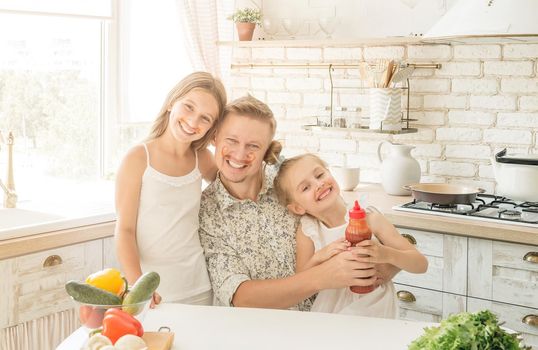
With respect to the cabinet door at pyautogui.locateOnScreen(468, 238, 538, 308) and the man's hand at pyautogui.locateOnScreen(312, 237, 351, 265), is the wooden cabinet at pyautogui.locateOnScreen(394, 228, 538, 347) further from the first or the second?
the man's hand at pyautogui.locateOnScreen(312, 237, 351, 265)

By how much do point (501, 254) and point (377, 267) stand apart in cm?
97

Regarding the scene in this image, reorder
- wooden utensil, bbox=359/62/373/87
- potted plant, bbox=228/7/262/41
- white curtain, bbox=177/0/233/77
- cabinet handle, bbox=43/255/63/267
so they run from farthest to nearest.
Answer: potted plant, bbox=228/7/262/41 → white curtain, bbox=177/0/233/77 → wooden utensil, bbox=359/62/373/87 → cabinet handle, bbox=43/255/63/267

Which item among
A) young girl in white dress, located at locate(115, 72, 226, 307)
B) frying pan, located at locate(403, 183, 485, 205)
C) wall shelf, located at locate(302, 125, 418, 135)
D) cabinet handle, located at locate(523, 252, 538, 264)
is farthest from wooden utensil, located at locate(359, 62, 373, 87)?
young girl in white dress, located at locate(115, 72, 226, 307)

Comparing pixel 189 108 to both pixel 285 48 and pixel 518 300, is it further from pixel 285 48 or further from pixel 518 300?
pixel 285 48

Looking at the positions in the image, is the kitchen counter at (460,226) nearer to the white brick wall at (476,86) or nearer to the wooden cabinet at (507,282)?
the wooden cabinet at (507,282)

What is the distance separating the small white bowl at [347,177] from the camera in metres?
3.57

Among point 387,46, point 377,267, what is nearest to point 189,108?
point 377,267

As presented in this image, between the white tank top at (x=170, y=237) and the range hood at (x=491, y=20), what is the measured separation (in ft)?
4.14

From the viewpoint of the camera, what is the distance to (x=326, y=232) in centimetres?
217

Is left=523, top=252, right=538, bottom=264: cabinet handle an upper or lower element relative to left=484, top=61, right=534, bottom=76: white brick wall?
lower

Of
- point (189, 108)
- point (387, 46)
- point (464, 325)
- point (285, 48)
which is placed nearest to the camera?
Answer: point (464, 325)

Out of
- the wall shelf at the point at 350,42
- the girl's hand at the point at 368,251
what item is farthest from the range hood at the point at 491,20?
the girl's hand at the point at 368,251

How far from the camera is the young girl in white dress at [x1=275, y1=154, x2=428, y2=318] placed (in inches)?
81.4

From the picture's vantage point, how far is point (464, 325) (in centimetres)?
132
